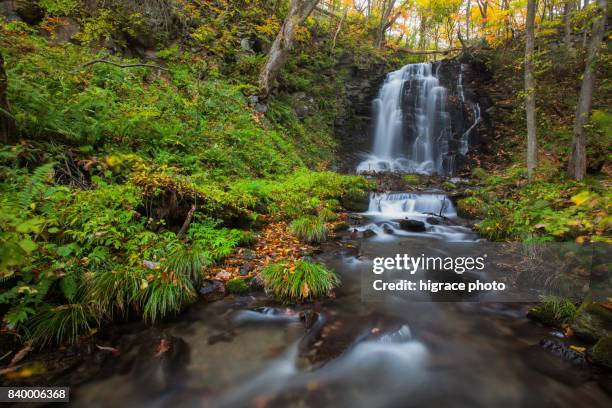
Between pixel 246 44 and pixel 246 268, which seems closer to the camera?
pixel 246 268

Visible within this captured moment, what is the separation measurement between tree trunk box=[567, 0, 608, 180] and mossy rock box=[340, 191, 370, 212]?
19.2 feet

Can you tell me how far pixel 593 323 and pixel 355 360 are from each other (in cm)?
273

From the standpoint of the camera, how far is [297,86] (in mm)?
16219

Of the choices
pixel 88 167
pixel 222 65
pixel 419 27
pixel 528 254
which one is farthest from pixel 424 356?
pixel 419 27

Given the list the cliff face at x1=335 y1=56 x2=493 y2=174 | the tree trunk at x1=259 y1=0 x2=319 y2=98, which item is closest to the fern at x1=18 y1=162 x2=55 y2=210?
the tree trunk at x1=259 y1=0 x2=319 y2=98

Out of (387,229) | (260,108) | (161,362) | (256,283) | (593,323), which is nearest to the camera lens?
(161,362)

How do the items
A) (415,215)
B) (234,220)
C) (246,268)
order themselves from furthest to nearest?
(415,215)
(234,220)
(246,268)

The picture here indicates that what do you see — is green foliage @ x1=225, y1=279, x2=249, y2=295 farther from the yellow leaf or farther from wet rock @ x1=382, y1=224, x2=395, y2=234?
wet rock @ x1=382, y1=224, x2=395, y2=234

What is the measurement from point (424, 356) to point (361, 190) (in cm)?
714

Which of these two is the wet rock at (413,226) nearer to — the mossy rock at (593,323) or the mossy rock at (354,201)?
the mossy rock at (354,201)

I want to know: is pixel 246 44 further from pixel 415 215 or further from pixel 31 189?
pixel 31 189

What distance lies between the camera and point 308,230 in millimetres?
6855

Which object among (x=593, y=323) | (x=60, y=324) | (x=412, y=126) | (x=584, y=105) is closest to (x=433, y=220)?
(x=584, y=105)

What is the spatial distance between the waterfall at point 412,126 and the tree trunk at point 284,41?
241 inches
